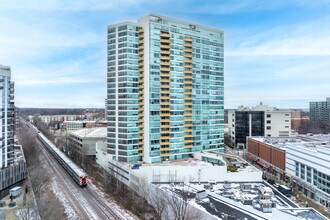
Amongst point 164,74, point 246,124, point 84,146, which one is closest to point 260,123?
point 246,124

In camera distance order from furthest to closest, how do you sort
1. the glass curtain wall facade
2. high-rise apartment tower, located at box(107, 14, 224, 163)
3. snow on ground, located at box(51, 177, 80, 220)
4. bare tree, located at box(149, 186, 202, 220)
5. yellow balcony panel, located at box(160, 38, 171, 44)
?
the glass curtain wall facade
yellow balcony panel, located at box(160, 38, 171, 44)
high-rise apartment tower, located at box(107, 14, 224, 163)
snow on ground, located at box(51, 177, 80, 220)
bare tree, located at box(149, 186, 202, 220)

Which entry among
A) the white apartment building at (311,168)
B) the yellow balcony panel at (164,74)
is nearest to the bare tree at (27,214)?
the yellow balcony panel at (164,74)

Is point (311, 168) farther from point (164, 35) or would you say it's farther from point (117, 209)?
point (164, 35)

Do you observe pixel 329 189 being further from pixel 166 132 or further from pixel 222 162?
pixel 166 132

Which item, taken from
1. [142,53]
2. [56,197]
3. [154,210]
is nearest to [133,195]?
[154,210]

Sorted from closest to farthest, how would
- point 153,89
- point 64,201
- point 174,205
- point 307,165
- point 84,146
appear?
point 174,205 → point 64,201 → point 307,165 → point 153,89 → point 84,146

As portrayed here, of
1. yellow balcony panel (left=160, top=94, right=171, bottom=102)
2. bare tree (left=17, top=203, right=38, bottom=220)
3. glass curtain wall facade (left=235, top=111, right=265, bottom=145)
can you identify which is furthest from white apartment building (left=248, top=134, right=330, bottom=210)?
bare tree (left=17, top=203, right=38, bottom=220)

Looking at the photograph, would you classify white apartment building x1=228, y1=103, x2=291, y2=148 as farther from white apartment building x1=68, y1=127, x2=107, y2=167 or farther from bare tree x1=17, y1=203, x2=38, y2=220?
bare tree x1=17, y1=203, x2=38, y2=220
